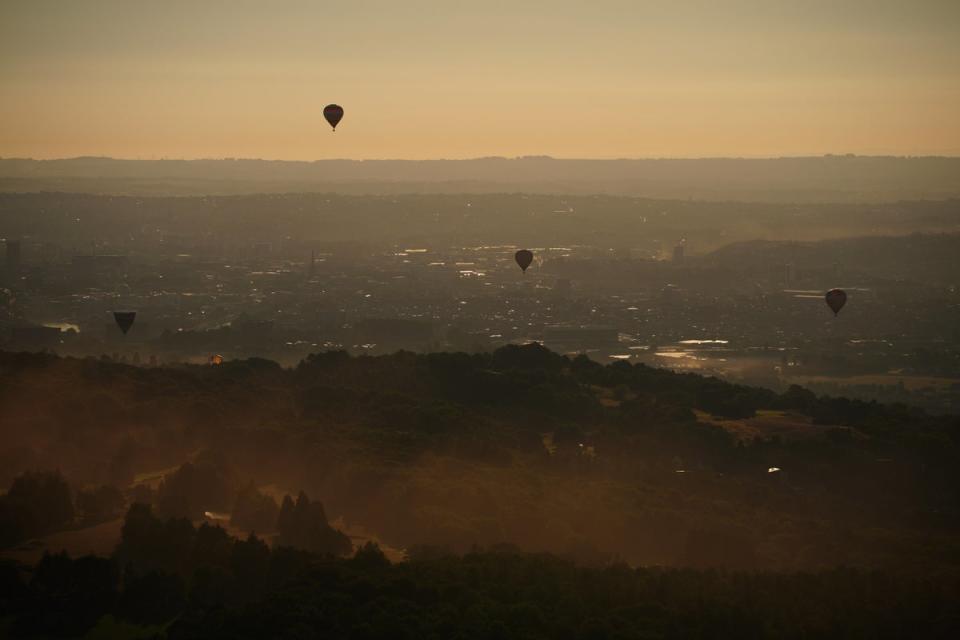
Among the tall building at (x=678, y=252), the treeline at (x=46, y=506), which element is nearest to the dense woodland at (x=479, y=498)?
the treeline at (x=46, y=506)

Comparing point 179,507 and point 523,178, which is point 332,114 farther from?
point 523,178

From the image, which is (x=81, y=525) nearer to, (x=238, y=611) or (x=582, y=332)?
(x=238, y=611)

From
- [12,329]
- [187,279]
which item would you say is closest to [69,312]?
[12,329]

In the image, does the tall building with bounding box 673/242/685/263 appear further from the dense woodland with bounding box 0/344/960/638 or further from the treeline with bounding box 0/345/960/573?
the treeline with bounding box 0/345/960/573

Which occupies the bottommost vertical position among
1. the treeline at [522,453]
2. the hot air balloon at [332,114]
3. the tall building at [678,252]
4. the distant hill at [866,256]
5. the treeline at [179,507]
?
the tall building at [678,252]

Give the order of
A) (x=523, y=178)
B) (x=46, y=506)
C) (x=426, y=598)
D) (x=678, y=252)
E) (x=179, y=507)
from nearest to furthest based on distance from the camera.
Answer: (x=426, y=598) → (x=46, y=506) → (x=179, y=507) → (x=678, y=252) → (x=523, y=178)

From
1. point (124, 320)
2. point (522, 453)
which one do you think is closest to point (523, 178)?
point (124, 320)

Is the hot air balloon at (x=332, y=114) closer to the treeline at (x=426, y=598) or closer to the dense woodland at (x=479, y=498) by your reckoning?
the dense woodland at (x=479, y=498)
